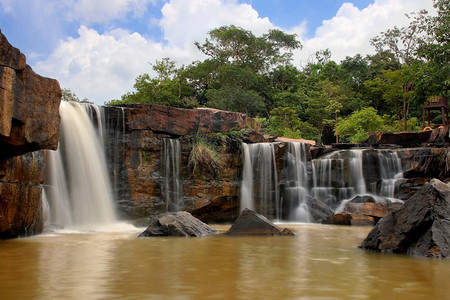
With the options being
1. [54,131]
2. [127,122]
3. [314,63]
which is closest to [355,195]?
[127,122]

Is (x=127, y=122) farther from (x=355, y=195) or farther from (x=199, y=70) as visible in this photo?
(x=199, y=70)

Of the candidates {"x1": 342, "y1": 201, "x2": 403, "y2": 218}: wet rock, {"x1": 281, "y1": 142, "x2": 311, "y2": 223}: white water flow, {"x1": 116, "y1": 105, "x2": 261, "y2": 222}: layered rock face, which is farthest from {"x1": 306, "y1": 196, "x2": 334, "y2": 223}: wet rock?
{"x1": 116, "y1": 105, "x2": 261, "y2": 222}: layered rock face

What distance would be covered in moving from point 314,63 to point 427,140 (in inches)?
1254

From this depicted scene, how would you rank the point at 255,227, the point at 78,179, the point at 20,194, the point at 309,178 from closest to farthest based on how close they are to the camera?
the point at 20,194 → the point at 255,227 → the point at 78,179 → the point at 309,178

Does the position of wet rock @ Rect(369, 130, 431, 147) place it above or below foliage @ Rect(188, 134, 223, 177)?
above

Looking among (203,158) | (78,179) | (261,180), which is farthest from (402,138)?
(78,179)

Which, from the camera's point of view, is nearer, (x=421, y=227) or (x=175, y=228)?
(x=421, y=227)

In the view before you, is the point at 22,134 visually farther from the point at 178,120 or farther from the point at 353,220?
the point at 353,220

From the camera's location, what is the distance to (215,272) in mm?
4816

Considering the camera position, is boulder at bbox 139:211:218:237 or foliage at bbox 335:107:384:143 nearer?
boulder at bbox 139:211:218:237

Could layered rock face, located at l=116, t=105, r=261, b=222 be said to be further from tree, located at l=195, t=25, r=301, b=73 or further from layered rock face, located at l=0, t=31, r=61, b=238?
tree, located at l=195, t=25, r=301, b=73

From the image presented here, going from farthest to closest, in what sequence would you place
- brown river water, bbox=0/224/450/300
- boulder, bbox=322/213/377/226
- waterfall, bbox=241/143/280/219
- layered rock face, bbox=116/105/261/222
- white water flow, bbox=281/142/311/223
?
1. waterfall, bbox=241/143/280/219
2. white water flow, bbox=281/142/311/223
3. layered rock face, bbox=116/105/261/222
4. boulder, bbox=322/213/377/226
5. brown river water, bbox=0/224/450/300

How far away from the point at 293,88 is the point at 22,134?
3625 cm

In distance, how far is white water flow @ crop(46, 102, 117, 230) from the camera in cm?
1173
